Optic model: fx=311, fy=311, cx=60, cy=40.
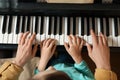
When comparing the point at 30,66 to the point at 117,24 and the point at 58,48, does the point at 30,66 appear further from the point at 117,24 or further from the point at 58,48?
the point at 117,24

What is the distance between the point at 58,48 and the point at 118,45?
0.30 m

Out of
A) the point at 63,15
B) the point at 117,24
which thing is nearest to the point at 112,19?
the point at 117,24

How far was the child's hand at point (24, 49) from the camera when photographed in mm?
1531

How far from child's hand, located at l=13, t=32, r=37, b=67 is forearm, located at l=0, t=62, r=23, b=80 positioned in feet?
0.24

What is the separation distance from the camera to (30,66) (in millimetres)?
1659

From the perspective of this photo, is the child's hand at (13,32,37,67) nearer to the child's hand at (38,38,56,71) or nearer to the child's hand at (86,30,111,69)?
the child's hand at (38,38,56,71)

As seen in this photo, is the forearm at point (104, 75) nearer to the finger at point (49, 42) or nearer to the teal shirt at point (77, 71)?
the teal shirt at point (77, 71)

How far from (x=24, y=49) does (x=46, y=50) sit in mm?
112

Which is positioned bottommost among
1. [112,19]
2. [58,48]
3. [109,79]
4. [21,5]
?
[109,79]

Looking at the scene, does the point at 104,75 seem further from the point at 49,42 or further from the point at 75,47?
the point at 49,42

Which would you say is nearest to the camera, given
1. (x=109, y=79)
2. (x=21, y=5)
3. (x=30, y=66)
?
(x=109, y=79)

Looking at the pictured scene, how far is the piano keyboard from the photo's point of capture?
158 cm

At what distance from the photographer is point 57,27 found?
161 centimetres

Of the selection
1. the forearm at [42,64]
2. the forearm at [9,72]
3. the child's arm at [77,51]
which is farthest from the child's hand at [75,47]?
the forearm at [9,72]
